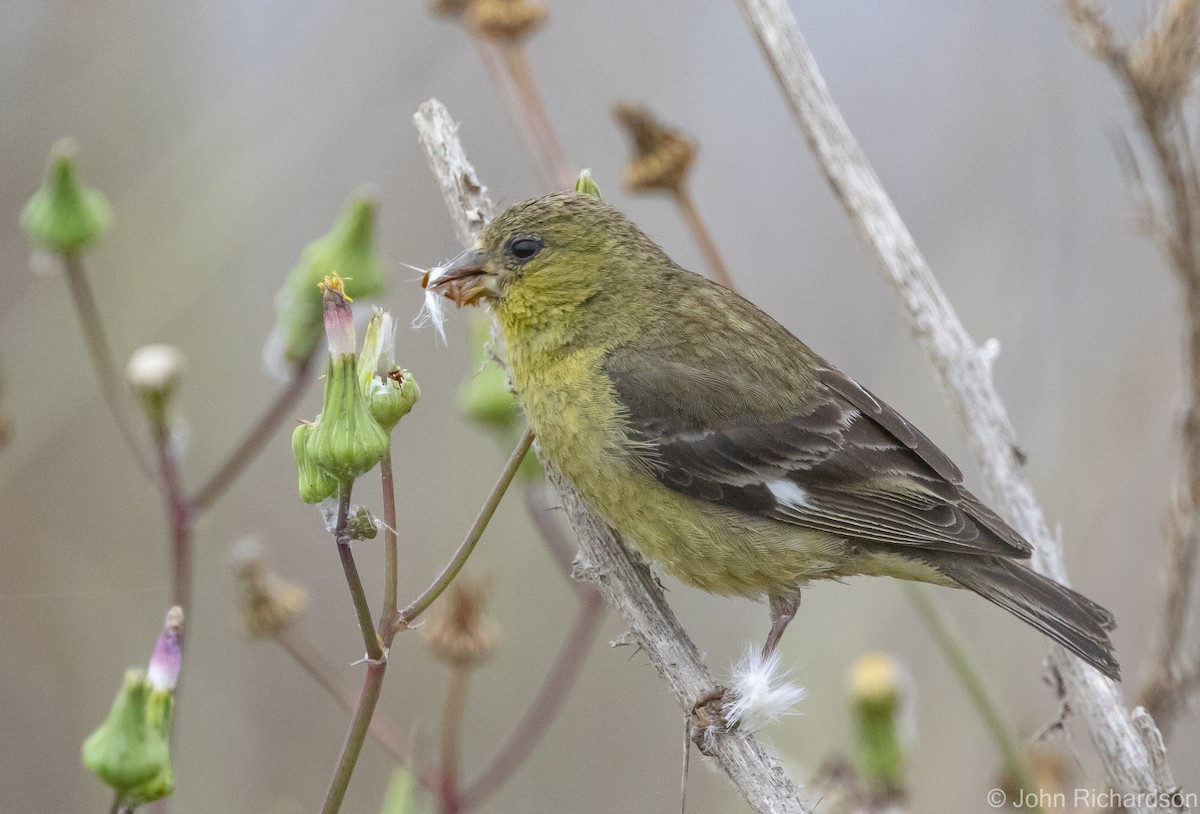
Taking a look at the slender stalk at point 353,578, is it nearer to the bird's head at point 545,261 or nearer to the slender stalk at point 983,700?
the bird's head at point 545,261

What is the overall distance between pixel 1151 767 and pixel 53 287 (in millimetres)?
4148

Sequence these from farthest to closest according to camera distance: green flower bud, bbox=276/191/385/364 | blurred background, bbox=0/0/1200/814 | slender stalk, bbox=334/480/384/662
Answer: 1. blurred background, bbox=0/0/1200/814
2. green flower bud, bbox=276/191/385/364
3. slender stalk, bbox=334/480/384/662

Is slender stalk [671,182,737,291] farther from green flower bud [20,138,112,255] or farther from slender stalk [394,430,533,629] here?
green flower bud [20,138,112,255]

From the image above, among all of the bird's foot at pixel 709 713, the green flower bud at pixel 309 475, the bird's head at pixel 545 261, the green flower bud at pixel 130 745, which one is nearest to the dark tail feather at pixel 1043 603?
the bird's foot at pixel 709 713

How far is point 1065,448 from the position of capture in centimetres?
459

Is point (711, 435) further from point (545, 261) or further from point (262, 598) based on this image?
point (262, 598)

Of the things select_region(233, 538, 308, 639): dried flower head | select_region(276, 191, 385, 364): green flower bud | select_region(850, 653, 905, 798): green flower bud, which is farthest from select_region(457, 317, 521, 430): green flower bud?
select_region(850, 653, 905, 798): green flower bud

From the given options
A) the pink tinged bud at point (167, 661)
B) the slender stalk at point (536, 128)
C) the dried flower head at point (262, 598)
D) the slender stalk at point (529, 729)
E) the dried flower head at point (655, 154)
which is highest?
the slender stalk at point (536, 128)

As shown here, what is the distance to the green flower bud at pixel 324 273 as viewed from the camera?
313 cm

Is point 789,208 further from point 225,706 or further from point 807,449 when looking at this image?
point 225,706

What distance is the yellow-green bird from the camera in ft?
10.7

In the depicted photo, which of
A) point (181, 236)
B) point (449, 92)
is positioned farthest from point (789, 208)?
point (181, 236)

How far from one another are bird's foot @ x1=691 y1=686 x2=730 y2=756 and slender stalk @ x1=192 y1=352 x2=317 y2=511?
1184 millimetres

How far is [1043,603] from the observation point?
10.4 feet
